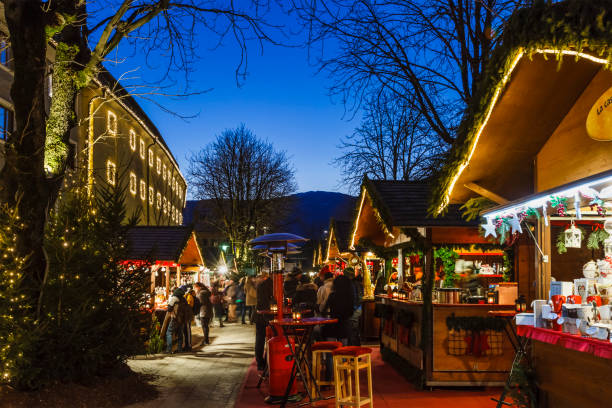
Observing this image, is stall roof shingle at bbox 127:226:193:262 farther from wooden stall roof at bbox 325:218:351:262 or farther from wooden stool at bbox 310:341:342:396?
wooden stool at bbox 310:341:342:396

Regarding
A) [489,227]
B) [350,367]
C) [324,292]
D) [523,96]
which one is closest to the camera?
[523,96]

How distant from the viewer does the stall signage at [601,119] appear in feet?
17.0

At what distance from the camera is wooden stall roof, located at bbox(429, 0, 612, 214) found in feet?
14.8

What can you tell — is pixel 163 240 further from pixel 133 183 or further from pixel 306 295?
pixel 133 183

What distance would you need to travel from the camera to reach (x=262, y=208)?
149 ft

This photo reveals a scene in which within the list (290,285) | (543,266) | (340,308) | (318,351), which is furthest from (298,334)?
(290,285)

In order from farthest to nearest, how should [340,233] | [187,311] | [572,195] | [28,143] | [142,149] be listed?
1. [142,149]
2. [340,233]
3. [187,311]
4. [28,143]
5. [572,195]

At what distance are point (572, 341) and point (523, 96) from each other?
96.3 inches

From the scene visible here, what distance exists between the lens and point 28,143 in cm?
808

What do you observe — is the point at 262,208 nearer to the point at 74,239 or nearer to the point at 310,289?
the point at 310,289

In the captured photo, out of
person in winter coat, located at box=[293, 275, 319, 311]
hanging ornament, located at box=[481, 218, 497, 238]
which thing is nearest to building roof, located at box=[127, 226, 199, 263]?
person in winter coat, located at box=[293, 275, 319, 311]

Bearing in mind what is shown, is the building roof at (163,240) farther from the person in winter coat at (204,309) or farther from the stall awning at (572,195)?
the stall awning at (572,195)

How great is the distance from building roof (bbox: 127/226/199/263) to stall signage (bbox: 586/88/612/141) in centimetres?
1525

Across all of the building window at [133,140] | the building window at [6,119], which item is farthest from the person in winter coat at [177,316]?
the building window at [133,140]
